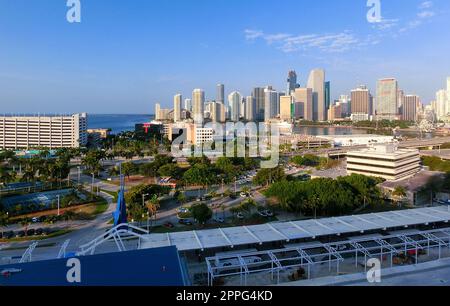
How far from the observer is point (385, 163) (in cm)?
2469

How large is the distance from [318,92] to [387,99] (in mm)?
24077

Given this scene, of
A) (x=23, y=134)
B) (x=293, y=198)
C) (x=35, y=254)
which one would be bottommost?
(x=35, y=254)

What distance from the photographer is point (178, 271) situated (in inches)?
299

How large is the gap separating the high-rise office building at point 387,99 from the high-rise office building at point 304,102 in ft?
66.9

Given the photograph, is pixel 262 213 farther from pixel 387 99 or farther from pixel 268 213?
pixel 387 99

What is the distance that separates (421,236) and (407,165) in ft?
48.6

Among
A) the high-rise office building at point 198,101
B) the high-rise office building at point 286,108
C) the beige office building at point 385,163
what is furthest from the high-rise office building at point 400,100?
the beige office building at point 385,163

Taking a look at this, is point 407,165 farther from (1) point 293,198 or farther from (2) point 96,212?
(2) point 96,212

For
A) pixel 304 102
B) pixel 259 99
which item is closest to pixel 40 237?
pixel 259 99

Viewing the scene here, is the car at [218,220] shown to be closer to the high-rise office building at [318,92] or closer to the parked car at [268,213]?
the parked car at [268,213]

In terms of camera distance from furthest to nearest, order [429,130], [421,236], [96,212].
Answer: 1. [429,130]
2. [96,212]
3. [421,236]

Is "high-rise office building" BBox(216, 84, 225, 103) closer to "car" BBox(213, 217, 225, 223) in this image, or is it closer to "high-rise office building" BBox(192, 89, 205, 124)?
"high-rise office building" BBox(192, 89, 205, 124)

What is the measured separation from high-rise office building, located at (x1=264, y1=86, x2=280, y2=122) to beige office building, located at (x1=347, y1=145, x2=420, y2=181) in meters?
84.1
